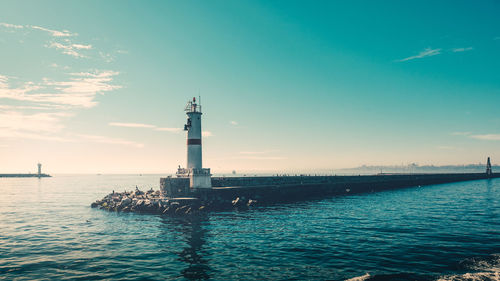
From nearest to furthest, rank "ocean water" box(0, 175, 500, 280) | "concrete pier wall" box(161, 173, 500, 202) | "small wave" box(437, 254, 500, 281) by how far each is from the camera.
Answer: "small wave" box(437, 254, 500, 281) < "ocean water" box(0, 175, 500, 280) < "concrete pier wall" box(161, 173, 500, 202)

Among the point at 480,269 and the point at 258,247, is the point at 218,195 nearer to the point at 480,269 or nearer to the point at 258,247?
the point at 258,247

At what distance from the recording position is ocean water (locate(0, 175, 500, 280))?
13156 millimetres

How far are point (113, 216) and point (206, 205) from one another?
940 centimetres

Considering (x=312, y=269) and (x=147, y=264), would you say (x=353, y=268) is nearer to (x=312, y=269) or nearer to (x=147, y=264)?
(x=312, y=269)

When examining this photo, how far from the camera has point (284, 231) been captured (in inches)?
830

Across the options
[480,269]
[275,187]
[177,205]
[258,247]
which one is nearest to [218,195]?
[177,205]

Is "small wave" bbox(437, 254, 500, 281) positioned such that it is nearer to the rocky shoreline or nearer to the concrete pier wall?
the rocky shoreline

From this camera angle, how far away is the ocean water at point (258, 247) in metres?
13.2

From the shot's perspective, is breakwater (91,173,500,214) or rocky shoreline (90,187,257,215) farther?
breakwater (91,173,500,214)

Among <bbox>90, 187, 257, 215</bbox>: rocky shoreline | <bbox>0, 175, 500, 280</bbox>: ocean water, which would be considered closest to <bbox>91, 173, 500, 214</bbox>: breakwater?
<bbox>90, 187, 257, 215</bbox>: rocky shoreline

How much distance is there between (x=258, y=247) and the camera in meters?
17.1

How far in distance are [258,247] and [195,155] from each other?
19.5 meters

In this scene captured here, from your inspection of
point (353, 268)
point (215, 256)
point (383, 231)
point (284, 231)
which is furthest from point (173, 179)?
point (353, 268)

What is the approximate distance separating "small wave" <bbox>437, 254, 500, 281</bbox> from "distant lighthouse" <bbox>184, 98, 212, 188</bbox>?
25.6 metres
